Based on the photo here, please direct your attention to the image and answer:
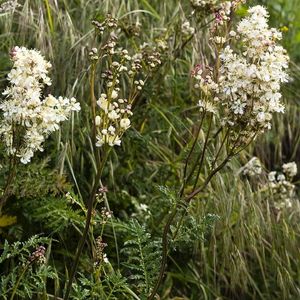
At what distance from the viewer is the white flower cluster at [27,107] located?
1592 millimetres

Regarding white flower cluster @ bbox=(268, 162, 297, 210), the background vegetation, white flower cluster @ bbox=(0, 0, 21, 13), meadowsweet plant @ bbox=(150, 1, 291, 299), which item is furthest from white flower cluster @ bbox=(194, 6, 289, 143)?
white flower cluster @ bbox=(268, 162, 297, 210)

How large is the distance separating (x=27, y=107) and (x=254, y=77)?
21.6 inches

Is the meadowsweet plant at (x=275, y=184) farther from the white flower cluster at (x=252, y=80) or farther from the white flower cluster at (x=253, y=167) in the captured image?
the white flower cluster at (x=252, y=80)

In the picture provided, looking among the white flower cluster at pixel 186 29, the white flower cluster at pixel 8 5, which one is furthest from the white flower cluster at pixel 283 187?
the white flower cluster at pixel 8 5

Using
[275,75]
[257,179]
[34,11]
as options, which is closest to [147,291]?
[275,75]

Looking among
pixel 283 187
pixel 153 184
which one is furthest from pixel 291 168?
pixel 153 184

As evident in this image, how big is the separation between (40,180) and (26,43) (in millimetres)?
716

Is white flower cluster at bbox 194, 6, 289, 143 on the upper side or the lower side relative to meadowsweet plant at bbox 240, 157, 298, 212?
upper

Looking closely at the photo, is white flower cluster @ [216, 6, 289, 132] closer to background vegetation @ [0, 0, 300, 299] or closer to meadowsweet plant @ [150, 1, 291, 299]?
meadowsweet plant @ [150, 1, 291, 299]

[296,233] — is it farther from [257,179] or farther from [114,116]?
[114,116]

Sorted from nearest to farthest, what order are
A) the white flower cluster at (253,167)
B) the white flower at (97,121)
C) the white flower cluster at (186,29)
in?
the white flower at (97,121), the white flower cluster at (186,29), the white flower cluster at (253,167)

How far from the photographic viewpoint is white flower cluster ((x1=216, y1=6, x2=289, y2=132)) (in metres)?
1.67

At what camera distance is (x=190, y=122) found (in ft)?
9.12

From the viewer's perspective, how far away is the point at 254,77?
65.4 inches
